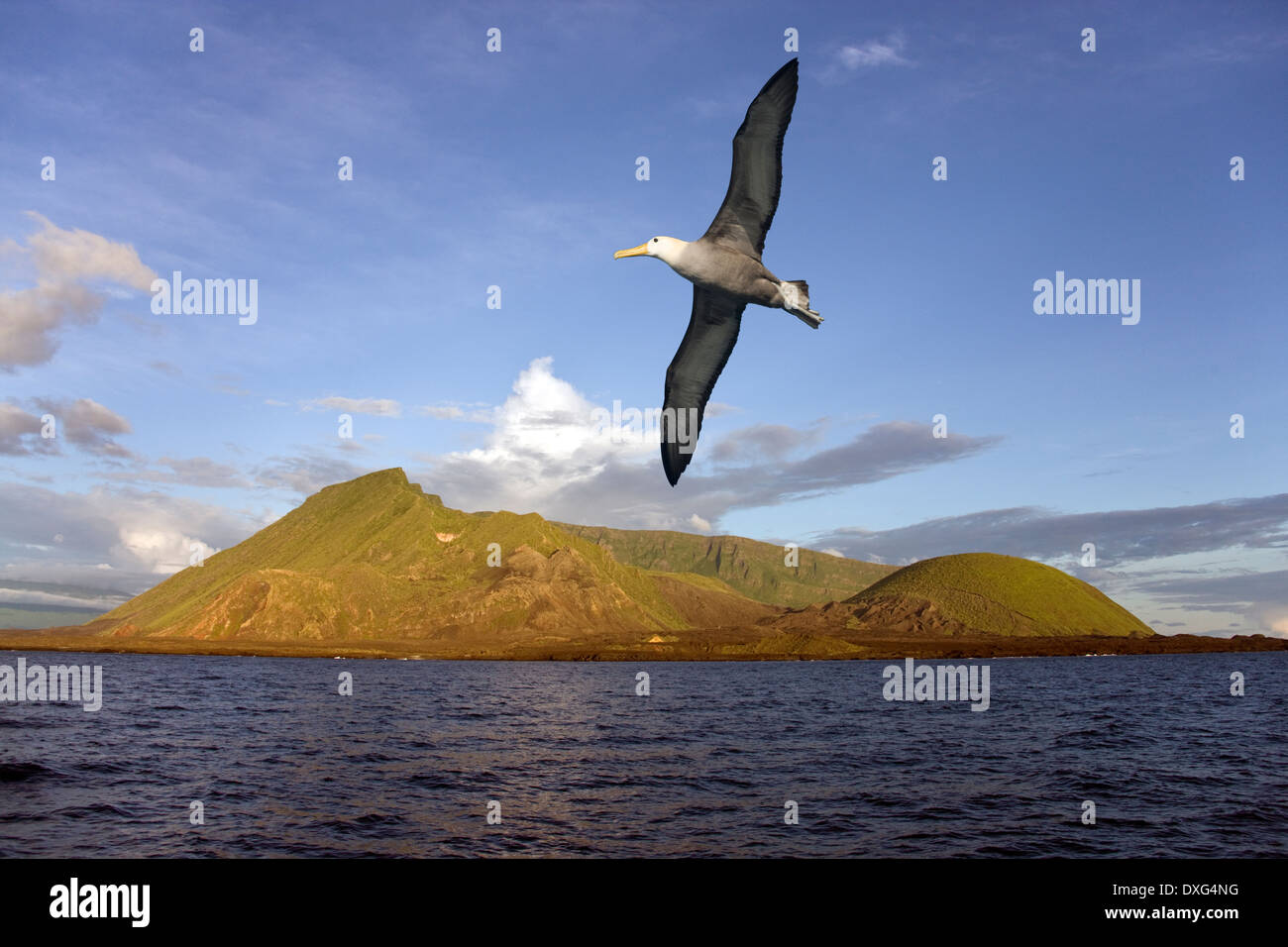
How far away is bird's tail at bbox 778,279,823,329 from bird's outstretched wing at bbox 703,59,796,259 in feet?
2.89

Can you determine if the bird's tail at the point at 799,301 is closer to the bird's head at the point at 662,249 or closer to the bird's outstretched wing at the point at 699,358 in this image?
the bird's outstretched wing at the point at 699,358

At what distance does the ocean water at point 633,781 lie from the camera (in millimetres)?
19125

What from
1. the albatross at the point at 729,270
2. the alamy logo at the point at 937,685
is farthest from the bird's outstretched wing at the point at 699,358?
the alamy logo at the point at 937,685

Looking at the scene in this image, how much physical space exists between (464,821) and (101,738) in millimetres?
23774

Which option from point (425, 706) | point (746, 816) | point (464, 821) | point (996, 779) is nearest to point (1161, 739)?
point (996, 779)

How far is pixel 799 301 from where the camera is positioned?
48.6 ft

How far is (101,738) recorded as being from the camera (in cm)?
3516

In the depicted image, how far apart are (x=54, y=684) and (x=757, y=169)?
291ft

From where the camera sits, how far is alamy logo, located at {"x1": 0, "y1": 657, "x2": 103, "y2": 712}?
187ft
